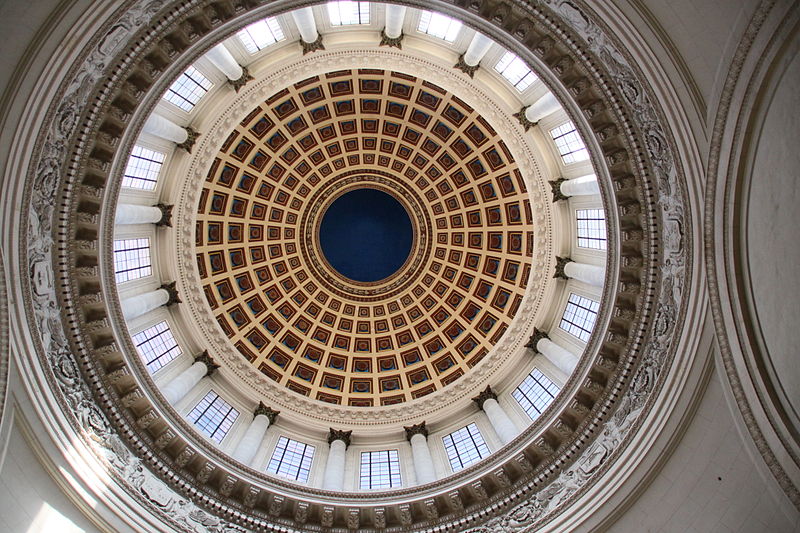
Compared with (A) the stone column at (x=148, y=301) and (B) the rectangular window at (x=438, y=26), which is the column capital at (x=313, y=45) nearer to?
(B) the rectangular window at (x=438, y=26)

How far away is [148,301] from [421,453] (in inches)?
615

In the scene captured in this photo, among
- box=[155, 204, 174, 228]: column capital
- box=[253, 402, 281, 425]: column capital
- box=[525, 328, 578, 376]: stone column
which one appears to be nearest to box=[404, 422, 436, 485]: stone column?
box=[253, 402, 281, 425]: column capital

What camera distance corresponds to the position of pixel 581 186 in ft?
81.8

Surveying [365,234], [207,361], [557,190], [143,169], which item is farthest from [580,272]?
[143,169]

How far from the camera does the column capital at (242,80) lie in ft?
86.4

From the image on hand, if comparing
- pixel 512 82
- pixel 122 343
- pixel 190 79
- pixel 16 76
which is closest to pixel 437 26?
pixel 512 82

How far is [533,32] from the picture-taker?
17328mm

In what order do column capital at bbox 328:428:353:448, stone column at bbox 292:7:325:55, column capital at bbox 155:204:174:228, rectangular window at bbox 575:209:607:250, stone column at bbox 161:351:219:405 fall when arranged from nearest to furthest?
1. stone column at bbox 292:7:325:55
2. stone column at bbox 161:351:219:405
3. rectangular window at bbox 575:209:607:250
4. column capital at bbox 155:204:174:228
5. column capital at bbox 328:428:353:448

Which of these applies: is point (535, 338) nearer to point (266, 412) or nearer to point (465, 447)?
point (465, 447)

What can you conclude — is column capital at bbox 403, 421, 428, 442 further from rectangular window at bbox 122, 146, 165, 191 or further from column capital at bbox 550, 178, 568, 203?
rectangular window at bbox 122, 146, 165, 191

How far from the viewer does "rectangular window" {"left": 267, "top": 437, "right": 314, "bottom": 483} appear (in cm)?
2671

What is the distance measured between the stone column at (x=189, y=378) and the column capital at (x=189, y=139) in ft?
37.0

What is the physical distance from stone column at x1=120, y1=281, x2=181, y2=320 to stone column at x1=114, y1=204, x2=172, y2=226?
11.4ft

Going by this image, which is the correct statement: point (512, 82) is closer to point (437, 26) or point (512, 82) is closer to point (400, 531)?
point (437, 26)
